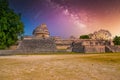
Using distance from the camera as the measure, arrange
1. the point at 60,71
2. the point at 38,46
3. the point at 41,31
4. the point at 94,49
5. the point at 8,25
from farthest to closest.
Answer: the point at 41,31 → the point at 38,46 → the point at 94,49 → the point at 8,25 → the point at 60,71

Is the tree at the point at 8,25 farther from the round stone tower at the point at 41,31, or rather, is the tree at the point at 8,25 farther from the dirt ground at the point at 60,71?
the round stone tower at the point at 41,31

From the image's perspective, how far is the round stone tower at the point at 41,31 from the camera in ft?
285

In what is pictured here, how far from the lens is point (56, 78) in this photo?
493 inches

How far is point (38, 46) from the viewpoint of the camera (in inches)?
2265

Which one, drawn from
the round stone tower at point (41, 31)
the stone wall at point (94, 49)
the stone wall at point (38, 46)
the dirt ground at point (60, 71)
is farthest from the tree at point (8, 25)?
the round stone tower at point (41, 31)

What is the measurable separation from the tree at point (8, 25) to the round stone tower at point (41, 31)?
39651 mm

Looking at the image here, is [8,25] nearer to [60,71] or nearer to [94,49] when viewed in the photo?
[94,49]

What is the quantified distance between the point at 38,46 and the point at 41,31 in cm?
3049

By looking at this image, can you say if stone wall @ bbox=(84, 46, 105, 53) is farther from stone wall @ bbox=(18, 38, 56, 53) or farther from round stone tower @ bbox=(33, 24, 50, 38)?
round stone tower @ bbox=(33, 24, 50, 38)

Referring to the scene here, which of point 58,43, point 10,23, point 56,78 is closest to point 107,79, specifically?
point 56,78

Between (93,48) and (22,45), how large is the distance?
20.6 m

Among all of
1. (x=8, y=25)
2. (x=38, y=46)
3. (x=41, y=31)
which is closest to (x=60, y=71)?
(x=8, y=25)

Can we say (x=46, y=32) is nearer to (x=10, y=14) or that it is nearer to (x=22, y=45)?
(x=22, y=45)

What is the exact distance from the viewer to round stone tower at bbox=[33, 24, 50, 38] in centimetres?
8694
